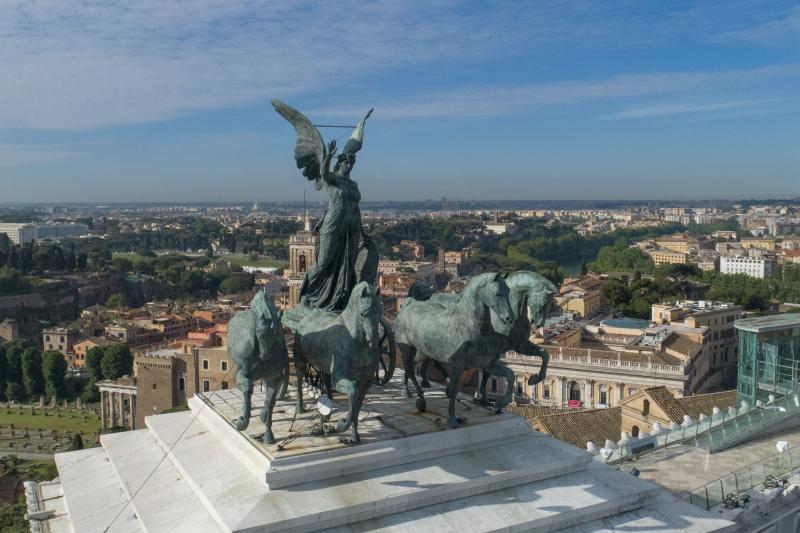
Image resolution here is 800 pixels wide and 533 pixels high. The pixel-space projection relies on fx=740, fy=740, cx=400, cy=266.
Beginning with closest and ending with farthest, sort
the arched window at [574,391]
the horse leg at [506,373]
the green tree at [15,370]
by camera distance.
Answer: the horse leg at [506,373] → the arched window at [574,391] → the green tree at [15,370]

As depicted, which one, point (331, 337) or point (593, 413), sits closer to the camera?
point (331, 337)

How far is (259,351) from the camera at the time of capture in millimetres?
8398

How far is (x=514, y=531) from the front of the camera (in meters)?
8.14

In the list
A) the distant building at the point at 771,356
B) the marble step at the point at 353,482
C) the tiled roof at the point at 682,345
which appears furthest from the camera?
the tiled roof at the point at 682,345

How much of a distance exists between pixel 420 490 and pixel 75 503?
169 inches

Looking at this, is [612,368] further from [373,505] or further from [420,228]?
[420,228]

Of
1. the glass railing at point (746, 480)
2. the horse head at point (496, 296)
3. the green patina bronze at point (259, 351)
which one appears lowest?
Answer: the glass railing at point (746, 480)

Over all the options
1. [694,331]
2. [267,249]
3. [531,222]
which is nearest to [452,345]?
[694,331]

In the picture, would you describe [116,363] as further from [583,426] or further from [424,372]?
[424,372]

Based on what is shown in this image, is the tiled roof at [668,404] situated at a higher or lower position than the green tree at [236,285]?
higher

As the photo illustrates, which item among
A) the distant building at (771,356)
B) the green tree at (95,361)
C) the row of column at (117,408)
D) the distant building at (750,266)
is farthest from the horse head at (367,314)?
the distant building at (750,266)

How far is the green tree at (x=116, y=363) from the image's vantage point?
3828 cm

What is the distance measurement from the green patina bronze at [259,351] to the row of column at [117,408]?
2622 centimetres

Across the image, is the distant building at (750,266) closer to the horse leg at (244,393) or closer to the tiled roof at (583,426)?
the tiled roof at (583,426)
